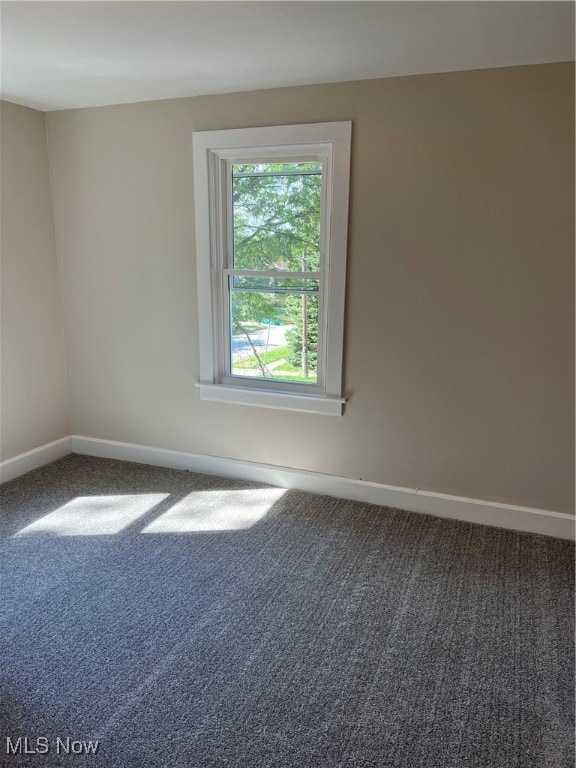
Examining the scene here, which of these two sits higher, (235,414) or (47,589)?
(235,414)

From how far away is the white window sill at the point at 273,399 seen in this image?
3.15 m

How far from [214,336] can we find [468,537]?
1838 millimetres

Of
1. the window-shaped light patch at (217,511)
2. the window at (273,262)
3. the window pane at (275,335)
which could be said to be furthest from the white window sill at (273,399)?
the window-shaped light patch at (217,511)

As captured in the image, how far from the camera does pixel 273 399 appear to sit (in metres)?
3.28

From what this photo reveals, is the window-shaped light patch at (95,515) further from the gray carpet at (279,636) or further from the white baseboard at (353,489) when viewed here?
the white baseboard at (353,489)

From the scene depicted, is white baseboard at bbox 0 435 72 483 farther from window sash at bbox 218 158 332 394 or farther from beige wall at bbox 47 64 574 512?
window sash at bbox 218 158 332 394

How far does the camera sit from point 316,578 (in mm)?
2480

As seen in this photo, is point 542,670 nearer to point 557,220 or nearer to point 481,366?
point 481,366

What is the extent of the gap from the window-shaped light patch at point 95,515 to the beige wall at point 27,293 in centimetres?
74

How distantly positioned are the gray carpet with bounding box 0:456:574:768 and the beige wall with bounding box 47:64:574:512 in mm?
436

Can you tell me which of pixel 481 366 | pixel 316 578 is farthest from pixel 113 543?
pixel 481 366

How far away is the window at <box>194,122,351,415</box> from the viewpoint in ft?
9.64
